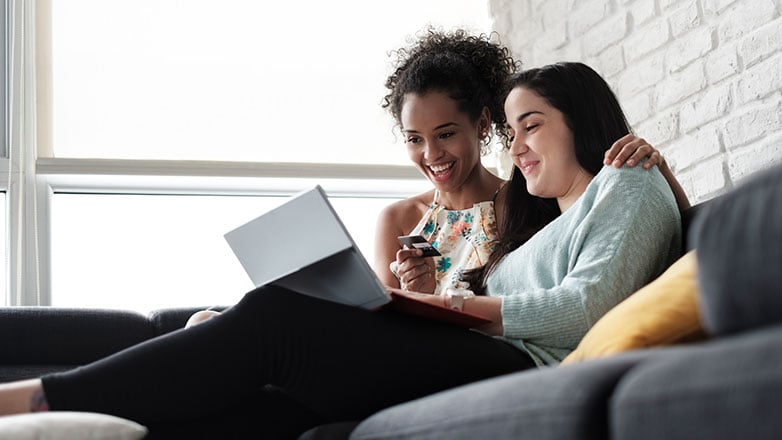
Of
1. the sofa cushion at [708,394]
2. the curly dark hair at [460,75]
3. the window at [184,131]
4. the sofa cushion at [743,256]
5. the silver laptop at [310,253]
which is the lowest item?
the sofa cushion at [708,394]

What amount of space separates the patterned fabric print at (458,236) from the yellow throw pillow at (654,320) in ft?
3.37

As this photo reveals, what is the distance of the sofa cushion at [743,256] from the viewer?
71 cm

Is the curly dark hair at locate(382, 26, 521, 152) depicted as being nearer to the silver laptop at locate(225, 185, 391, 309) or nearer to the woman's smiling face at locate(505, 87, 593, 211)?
the woman's smiling face at locate(505, 87, 593, 211)

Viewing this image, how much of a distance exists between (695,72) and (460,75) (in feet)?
2.23

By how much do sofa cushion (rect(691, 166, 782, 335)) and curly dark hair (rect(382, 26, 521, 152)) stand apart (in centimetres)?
187

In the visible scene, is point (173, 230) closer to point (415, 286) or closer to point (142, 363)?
point (415, 286)

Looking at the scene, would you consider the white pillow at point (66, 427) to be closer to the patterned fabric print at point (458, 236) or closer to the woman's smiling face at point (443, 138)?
the patterned fabric print at point (458, 236)

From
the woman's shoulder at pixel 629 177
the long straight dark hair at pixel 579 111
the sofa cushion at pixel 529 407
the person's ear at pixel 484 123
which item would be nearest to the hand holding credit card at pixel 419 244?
the long straight dark hair at pixel 579 111

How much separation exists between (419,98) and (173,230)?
4.25 feet

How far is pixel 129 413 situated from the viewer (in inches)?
62.3

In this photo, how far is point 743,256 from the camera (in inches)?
28.7

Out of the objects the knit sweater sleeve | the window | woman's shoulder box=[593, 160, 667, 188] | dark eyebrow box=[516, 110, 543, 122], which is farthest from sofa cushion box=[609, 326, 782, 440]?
the window

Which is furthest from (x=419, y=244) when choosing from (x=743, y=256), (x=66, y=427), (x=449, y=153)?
(x=743, y=256)

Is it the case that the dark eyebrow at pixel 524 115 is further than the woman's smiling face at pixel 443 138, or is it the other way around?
the woman's smiling face at pixel 443 138
